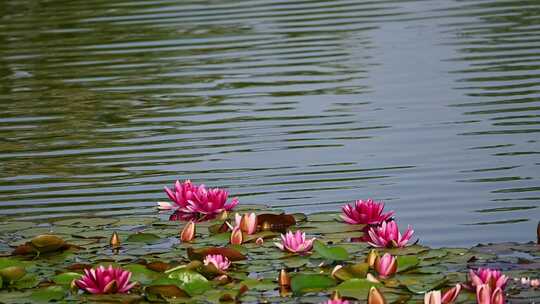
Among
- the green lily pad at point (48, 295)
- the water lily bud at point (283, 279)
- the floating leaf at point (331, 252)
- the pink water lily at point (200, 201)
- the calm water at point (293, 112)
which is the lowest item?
the green lily pad at point (48, 295)

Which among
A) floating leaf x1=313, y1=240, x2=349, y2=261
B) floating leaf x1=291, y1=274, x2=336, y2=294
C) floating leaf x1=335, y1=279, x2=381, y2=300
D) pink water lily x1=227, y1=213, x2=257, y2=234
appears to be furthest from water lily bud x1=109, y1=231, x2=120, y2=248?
floating leaf x1=335, y1=279, x2=381, y2=300

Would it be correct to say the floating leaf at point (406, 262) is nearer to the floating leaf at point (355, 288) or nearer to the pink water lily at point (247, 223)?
the floating leaf at point (355, 288)

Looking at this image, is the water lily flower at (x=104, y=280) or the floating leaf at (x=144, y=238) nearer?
the water lily flower at (x=104, y=280)

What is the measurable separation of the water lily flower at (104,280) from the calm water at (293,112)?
53.1 inches

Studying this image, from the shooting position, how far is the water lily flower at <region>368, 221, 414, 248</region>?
175 inches

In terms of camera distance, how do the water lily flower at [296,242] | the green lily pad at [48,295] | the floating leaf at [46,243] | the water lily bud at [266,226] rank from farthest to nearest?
the water lily bud at [266,226] → the floating leaf at [46,243] → the water lily flower at [296,242] → the green lily pad at [48,295]

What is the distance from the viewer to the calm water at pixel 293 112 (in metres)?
5.80

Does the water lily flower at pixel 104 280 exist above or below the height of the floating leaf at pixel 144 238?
below

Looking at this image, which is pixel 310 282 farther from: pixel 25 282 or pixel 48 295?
pixel 25 282

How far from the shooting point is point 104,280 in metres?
3.99

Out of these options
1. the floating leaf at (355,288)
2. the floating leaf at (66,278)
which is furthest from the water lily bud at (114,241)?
the floating leaf at (355,288)

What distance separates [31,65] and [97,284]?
705 cm

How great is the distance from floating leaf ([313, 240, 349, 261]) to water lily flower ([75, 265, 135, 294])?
67 centimetres

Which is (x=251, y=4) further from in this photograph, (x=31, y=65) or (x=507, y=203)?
(x=507, y=203)
